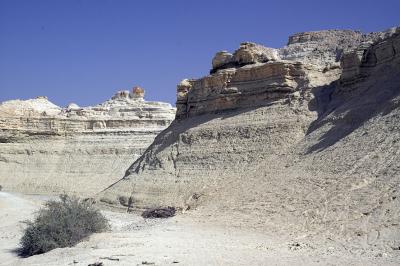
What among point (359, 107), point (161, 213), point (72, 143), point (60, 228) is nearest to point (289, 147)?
point (359, 107)

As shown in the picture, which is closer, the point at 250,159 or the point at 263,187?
the point at 263,187

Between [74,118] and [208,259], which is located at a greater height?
[74,118]

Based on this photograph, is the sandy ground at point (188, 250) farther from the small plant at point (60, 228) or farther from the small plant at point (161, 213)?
the small plant at point (161, 213)

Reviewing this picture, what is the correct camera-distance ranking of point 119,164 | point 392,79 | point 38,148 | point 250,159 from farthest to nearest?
point 38,148
point 119,164
point 250,159
point 392,79

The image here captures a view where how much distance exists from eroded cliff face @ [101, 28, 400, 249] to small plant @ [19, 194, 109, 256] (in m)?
5.11

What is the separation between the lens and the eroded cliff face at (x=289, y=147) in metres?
16.9

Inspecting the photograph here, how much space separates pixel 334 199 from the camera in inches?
690

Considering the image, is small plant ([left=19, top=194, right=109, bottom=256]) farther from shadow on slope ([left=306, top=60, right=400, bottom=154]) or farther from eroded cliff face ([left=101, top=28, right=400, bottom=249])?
shadow on slope ([left=306, top=60, right=400, bottom=154])

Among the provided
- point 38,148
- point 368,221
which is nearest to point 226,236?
Result: point 368,221

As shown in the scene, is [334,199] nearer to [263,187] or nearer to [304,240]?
[304,240]

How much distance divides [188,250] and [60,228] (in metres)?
5.83

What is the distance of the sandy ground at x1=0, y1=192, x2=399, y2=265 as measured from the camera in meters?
12.9

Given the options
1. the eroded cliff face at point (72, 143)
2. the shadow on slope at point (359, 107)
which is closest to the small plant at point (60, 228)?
the shadow on slope at point (359, 107)

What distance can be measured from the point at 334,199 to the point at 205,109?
54.2 feet
